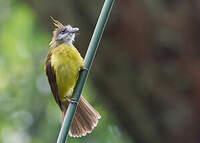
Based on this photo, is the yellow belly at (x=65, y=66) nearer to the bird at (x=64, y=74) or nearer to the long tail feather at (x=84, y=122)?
the bird at (x=64, y=74)

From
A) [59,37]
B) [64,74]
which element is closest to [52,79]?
[64,74]

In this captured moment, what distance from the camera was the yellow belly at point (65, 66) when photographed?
3180 millimetres

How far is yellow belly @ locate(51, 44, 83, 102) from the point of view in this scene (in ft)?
10.4

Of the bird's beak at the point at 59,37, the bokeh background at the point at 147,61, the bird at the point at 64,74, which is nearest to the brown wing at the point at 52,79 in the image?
the bird at the point at 64,74

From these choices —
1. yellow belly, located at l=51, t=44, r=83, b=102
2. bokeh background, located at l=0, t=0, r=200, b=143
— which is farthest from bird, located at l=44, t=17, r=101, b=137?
bokeh background, located at l=0, t=0, r=200, b=143

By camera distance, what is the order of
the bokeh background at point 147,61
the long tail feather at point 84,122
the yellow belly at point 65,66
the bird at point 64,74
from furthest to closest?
the bokeh background at point 147,61 → the long tail feather at point 84,122 → the bird at point 64,74 → the yellow belly at point 65,66

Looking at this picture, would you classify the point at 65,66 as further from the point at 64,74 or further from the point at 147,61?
the point at 147,61

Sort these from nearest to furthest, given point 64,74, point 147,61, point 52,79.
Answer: point 64,74 < point 52,79 < point 147,61

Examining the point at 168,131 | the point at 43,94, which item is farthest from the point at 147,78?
the point at 43,94

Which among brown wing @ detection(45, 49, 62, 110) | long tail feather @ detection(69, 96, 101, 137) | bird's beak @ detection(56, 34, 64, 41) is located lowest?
long tail feather @ detection(69, 96, 101, 137)

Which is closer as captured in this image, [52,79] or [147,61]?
[52,79]

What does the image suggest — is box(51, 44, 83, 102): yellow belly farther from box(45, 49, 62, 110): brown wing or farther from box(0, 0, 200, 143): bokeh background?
box(0, 0, 200, 143): bokeh background

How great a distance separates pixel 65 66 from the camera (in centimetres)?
332

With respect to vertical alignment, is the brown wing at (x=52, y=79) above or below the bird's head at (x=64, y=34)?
below
